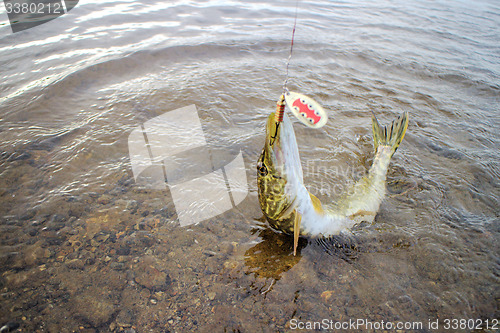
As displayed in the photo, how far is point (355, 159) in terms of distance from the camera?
4352 mm

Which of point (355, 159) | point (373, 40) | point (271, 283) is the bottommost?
point (271, 283)

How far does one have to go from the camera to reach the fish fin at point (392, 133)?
13.1ft

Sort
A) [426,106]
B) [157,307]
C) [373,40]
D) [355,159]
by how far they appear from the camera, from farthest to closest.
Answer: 1. [373,40]
2. [426,106]
3. [355,159]
4. [157,307]

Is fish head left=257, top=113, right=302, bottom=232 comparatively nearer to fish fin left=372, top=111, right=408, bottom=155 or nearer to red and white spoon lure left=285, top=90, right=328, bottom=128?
red and white spoon lure left=285, top=90, right=328, bottom=128

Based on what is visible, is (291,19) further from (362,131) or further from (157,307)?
(157,307)

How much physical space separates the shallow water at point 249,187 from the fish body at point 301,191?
7.5 inches

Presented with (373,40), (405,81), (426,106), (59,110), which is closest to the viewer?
(59,110)

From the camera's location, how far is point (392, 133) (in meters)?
4.03

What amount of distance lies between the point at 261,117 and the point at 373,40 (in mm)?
5512

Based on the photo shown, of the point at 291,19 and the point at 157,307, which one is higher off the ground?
the point at 291,19

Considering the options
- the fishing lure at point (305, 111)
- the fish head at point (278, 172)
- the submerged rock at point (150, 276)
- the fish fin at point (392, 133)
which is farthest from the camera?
the fish fin at point (392, 133)

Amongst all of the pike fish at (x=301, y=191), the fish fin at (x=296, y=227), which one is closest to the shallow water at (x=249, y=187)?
the pike fish at (x=301, y=191)

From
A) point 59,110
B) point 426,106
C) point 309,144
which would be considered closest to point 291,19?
point 426,106

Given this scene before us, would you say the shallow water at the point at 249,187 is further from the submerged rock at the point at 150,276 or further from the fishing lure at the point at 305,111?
the fishing lure at the point at 305,111
